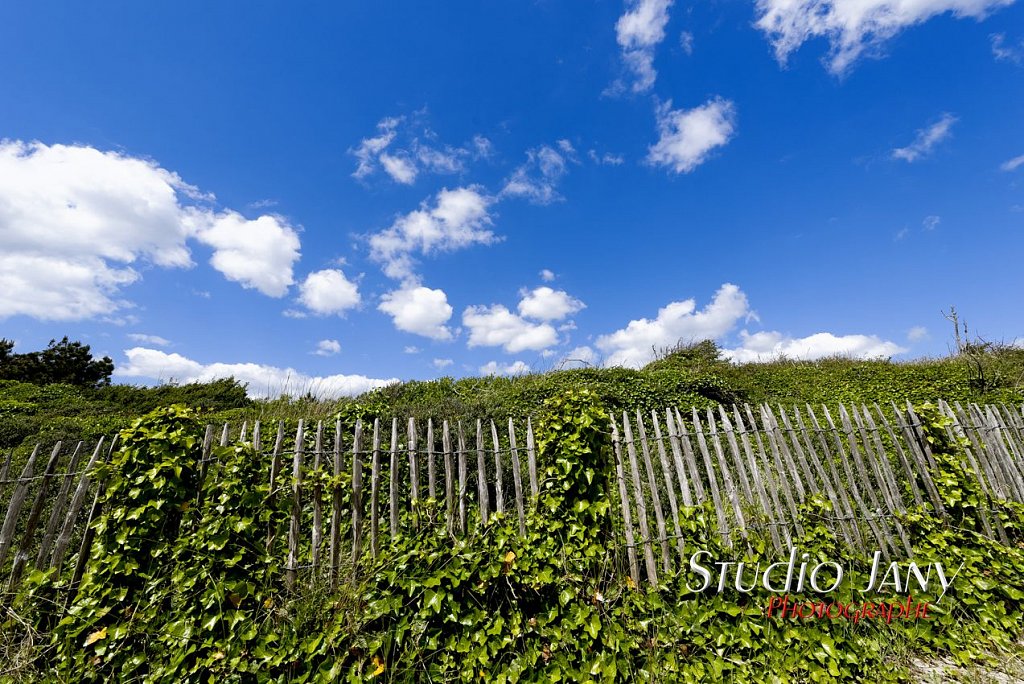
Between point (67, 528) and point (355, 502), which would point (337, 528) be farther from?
point (67, 528)

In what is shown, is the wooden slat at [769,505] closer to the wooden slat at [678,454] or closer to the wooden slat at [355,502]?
the wooden slat at [678,454]

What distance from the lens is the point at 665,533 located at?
151 inches

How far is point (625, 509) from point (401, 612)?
2025mm

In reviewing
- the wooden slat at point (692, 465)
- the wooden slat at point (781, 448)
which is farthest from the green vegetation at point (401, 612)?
the wooden slat at point (781, 448)

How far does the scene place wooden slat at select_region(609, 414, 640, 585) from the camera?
3727 millimetres

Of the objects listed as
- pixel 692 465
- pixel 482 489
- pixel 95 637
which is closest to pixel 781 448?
pixel 692 465

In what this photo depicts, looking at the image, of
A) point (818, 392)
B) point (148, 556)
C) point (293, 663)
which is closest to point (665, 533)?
point (293, 663)

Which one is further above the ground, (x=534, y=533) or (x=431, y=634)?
(x=534, y=533)

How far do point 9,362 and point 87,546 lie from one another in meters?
20.4

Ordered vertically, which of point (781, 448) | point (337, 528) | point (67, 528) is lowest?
point (337, 528)

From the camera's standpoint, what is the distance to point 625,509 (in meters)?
3.91

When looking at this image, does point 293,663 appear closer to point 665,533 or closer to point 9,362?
point 665,533

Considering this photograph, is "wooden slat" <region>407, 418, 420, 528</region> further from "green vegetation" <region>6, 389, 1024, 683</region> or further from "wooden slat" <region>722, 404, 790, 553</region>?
"wooden slat" <region>722, 404, 790, 553</region>

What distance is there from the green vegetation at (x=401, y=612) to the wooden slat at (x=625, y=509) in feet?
0.41
